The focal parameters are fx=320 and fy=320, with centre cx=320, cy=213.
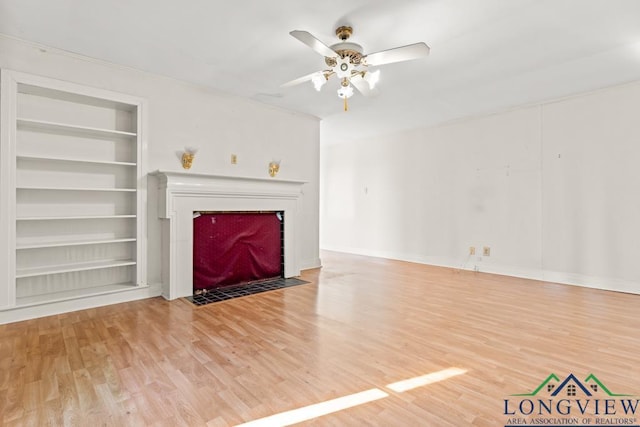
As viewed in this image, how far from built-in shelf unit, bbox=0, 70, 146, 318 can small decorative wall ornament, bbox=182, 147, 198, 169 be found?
464 millimetres

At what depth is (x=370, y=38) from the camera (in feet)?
9.05

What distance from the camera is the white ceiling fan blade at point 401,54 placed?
2.31 metres

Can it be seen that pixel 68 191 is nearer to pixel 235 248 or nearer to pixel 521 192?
pixel 235 248

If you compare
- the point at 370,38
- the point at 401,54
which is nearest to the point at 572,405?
the point at 401,54

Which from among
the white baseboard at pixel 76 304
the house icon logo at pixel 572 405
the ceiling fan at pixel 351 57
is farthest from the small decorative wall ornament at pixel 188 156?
the house icon logo at pixel 572 405

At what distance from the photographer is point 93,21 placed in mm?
2576

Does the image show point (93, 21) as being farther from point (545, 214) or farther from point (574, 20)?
point (545, 214)

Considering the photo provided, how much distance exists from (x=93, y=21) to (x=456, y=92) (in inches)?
153

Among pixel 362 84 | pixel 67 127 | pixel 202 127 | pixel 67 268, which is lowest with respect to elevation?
pixel 67 268

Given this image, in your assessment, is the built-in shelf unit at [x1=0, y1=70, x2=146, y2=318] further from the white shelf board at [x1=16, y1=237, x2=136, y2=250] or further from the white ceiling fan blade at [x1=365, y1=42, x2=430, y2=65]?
the white ceiling fan blade at [x1=365, y1=42, x2=430, y2=65]

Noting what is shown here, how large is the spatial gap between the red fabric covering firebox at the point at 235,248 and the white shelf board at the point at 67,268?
0.73 metres

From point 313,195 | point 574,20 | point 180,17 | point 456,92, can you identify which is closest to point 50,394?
point 180,17

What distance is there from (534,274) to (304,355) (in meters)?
3.90

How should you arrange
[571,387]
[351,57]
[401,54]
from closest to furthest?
[571,387] < [401,54] < [351,57]
